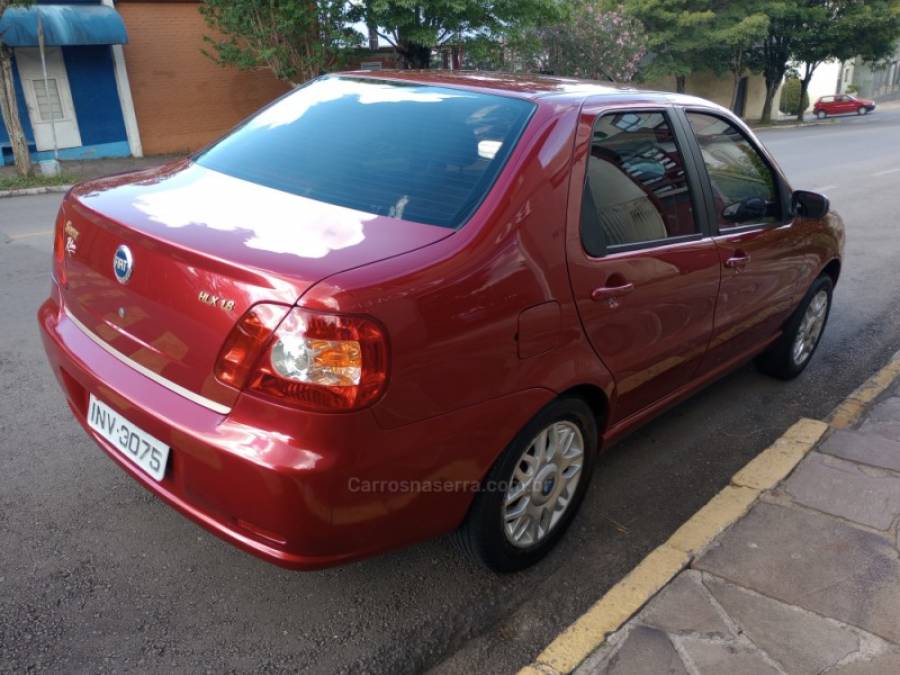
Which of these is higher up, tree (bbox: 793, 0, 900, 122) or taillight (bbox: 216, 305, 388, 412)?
tree (bbox: 793, 0, 900, 122)

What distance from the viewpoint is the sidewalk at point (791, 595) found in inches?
90.8

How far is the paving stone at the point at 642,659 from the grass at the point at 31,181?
1314 centimetres

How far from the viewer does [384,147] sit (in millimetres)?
2697

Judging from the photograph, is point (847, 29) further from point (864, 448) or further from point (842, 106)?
point (864, 448)

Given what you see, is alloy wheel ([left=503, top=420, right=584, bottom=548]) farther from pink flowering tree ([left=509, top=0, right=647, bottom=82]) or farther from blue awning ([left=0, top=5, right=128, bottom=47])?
pink flowering tree ([left=509, top=0, right=647, bottom=82])

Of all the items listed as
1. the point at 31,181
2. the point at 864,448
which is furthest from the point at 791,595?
the point at 31,181

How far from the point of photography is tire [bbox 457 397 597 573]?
239cm

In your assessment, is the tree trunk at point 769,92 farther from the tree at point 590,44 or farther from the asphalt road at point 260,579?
the asphalt road at point 260,579

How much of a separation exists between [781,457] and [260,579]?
8.04 ft

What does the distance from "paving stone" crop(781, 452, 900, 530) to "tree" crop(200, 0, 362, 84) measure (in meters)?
15.7

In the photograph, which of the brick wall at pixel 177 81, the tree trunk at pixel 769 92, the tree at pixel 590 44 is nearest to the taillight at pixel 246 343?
the brick wall at pixel 177 81

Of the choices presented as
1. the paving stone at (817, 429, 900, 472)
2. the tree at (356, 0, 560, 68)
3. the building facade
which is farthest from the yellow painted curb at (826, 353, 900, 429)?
the building facade

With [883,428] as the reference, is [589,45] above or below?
above

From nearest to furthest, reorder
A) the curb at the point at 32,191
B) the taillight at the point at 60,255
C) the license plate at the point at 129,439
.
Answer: the license plate at the point at 129,439 < the taillight at the point at 60,255 < the curb at the point at 32,191
